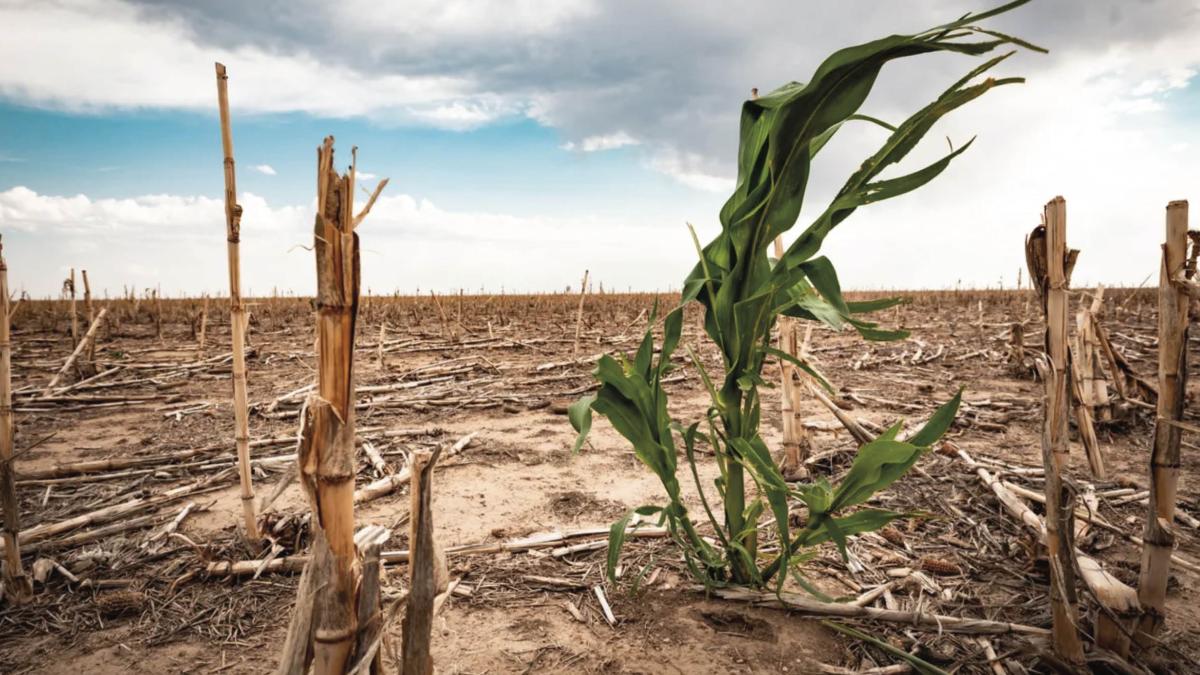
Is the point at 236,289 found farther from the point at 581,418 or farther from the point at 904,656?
the point at 904,656

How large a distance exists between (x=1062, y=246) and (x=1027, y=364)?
665 cm

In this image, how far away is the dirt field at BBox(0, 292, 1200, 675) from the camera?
6.66 feet

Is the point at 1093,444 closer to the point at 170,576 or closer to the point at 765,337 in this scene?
the point at 765,337

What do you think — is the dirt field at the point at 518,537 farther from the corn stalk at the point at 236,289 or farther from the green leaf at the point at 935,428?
the green leaf at the point at 935,428

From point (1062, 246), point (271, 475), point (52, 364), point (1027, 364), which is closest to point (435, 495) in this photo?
point (271, 475)

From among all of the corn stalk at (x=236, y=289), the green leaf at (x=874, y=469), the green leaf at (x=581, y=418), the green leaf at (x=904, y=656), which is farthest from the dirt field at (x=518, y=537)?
the green leaf at (x=581, y=418)

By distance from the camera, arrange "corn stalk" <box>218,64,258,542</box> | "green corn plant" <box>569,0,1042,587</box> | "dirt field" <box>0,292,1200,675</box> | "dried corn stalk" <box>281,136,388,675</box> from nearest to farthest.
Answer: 1. "dried corn stalk" <box>281,136,388,675</box>
2. "green corn plant" <box>569,0,1042,587</box>
3. "dirt field" <box>0,292,1200,675</box>
4. "corn stalk" <box>218,64,258,542</box>

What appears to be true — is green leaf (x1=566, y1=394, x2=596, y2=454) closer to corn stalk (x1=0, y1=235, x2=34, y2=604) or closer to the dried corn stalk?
the dried corn stalk

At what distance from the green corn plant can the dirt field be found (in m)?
0.37

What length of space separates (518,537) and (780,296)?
1.85m

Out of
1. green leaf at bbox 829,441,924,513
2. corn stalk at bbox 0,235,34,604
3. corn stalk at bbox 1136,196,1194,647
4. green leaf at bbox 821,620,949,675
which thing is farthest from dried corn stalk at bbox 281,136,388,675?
corn stalk at bbox 1136,196,1194,647

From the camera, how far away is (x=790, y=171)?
176 cm

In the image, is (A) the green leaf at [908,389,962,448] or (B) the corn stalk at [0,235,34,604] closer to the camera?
(A) the green leaf at [908,389,962,448]

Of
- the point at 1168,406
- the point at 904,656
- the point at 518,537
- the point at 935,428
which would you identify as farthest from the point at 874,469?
the point at 518,537
